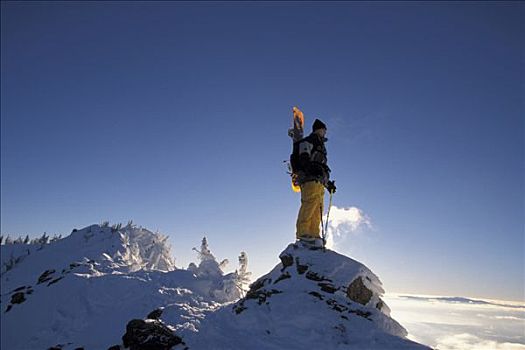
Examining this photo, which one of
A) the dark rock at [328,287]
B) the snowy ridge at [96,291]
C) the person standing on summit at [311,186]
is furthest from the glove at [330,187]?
the snowy ridge at [96,291]

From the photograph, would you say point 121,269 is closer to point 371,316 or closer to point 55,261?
point 55,261

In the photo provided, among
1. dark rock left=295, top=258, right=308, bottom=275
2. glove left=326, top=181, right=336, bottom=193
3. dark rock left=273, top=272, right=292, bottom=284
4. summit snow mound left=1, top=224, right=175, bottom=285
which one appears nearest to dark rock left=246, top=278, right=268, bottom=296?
dark rock left=273, top=272, right=292, bottom=284

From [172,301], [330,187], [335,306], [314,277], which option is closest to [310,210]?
[330,187]

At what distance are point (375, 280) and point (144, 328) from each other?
6161 mm

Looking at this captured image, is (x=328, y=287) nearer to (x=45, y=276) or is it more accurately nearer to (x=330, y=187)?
(x=330, y=187)

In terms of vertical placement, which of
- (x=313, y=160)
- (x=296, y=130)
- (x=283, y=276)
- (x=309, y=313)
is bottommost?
(x=309, y=313)

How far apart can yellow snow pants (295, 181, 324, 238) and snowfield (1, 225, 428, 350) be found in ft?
2.16

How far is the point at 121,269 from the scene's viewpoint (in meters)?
15.8

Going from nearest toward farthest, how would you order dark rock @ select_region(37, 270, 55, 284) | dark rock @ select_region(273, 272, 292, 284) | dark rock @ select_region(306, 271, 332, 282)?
dark rock @ select_region(306, 271, 332, 282) < dark rock @ select_region(273, 272, 292, 284) < dark rock @ select_region(37, 270, 55, 284)

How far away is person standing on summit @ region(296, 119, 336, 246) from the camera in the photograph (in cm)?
1054

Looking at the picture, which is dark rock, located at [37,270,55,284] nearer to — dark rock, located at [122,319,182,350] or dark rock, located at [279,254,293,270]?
dark rock, located at [122,319,182,350]

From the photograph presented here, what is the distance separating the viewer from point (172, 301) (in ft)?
39.2

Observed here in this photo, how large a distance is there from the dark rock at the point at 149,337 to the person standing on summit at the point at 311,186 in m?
4.91

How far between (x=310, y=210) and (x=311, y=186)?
30.5 inches
